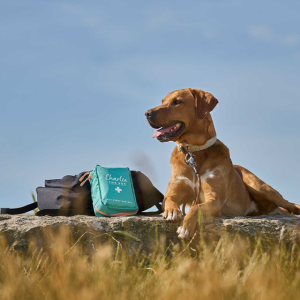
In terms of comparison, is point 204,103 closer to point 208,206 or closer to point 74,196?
point 208,206

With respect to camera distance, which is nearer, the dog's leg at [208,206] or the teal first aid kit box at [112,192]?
the dog's leg at [208,206]

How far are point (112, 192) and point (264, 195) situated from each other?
8.00 ft

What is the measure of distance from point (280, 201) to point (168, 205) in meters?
2.28

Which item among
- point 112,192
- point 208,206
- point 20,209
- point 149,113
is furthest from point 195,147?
point 20,209

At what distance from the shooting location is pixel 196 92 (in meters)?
5.70

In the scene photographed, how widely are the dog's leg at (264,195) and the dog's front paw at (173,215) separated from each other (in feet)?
6.70

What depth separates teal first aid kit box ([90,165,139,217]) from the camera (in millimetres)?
5348

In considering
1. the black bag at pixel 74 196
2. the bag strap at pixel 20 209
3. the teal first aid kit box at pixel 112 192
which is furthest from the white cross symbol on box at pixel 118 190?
the bag strap at pixel 20 209

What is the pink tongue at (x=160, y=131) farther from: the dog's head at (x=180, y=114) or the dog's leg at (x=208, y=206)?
the dog's leg at (x=208, y=206)

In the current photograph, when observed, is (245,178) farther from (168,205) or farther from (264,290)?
(264,290)

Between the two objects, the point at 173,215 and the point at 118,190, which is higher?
the point at 118,190

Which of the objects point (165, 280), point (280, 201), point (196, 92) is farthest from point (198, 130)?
point (165, 280)

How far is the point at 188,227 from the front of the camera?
4531 mm

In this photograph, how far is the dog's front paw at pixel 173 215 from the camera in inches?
185
